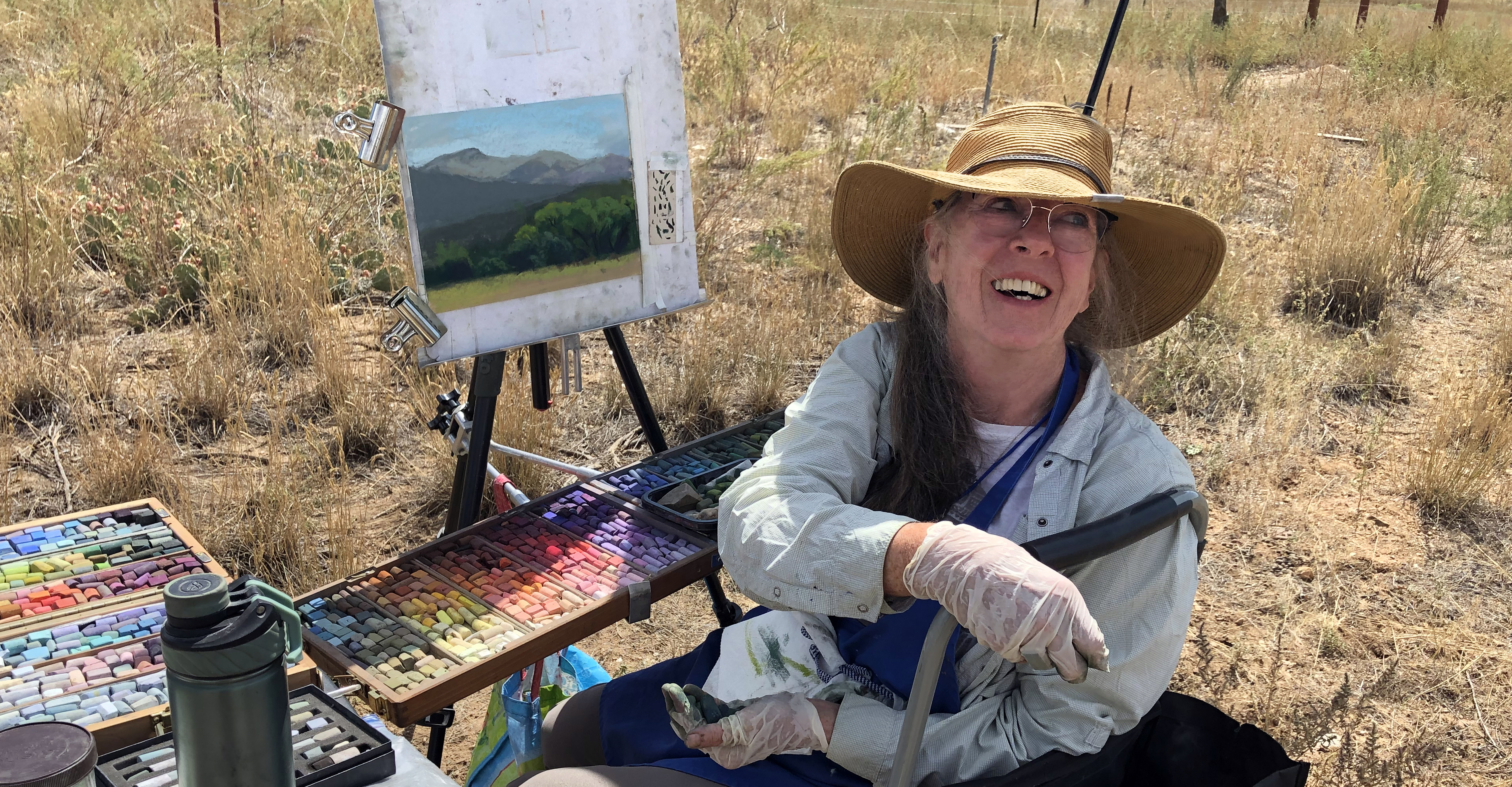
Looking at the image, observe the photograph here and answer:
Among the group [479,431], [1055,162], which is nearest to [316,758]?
[479,431]

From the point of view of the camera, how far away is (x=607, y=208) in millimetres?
2441

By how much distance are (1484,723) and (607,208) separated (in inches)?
96.3

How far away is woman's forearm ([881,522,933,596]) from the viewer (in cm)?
151

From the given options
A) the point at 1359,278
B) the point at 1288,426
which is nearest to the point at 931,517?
the point at 1288,426

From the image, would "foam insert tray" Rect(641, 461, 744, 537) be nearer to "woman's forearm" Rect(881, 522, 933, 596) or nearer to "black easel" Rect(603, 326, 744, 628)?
"black easel" Rect(603, 326, 744, 628)

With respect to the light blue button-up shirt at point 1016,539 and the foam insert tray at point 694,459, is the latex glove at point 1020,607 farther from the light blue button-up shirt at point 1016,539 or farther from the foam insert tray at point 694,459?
the foam insert tray at point 694,459

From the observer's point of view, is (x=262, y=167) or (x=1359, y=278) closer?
(x=262, y=167)

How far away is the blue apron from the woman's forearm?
9 cm

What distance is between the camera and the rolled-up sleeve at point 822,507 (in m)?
1.56

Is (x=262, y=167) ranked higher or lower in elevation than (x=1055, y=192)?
lower

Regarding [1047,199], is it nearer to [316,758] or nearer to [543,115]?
[543,115]

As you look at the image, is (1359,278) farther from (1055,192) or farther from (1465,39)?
(1465,39)

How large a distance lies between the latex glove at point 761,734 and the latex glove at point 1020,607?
1.02 feet

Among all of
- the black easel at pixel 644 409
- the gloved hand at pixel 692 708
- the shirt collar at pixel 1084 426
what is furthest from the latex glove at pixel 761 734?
the black easel at pixel 644 409
